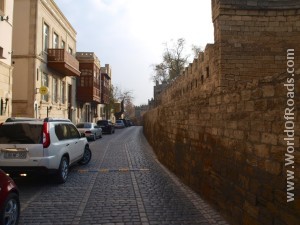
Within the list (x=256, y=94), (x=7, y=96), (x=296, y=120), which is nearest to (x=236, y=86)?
(x=256, y=94)

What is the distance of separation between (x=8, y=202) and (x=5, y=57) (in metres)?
12.7

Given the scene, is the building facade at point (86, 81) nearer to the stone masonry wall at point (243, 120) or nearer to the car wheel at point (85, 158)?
the stone masonry wall at point (243, 120)

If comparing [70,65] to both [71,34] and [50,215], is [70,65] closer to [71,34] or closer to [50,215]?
[71,34]

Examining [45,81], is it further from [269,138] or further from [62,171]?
[269,138]

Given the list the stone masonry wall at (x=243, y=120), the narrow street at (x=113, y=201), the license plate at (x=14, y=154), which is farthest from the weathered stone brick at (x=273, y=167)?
the license plate at (x=14, y=154)

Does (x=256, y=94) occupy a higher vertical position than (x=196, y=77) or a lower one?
lower

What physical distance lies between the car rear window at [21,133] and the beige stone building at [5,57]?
26.5ft

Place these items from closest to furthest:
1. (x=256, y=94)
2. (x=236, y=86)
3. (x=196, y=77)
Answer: (x=256, y=94), (x=236, y=86), (x=196, y=77)

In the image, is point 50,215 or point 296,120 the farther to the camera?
point 50,215

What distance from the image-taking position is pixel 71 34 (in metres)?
34.9

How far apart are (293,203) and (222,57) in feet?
24.9

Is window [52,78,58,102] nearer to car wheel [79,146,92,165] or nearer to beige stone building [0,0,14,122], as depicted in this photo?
beige stone building [0,0,14,122]

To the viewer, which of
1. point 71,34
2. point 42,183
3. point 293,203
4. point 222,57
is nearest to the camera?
point 293,203

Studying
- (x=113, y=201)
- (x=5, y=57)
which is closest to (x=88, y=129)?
(x=5, y=57)
